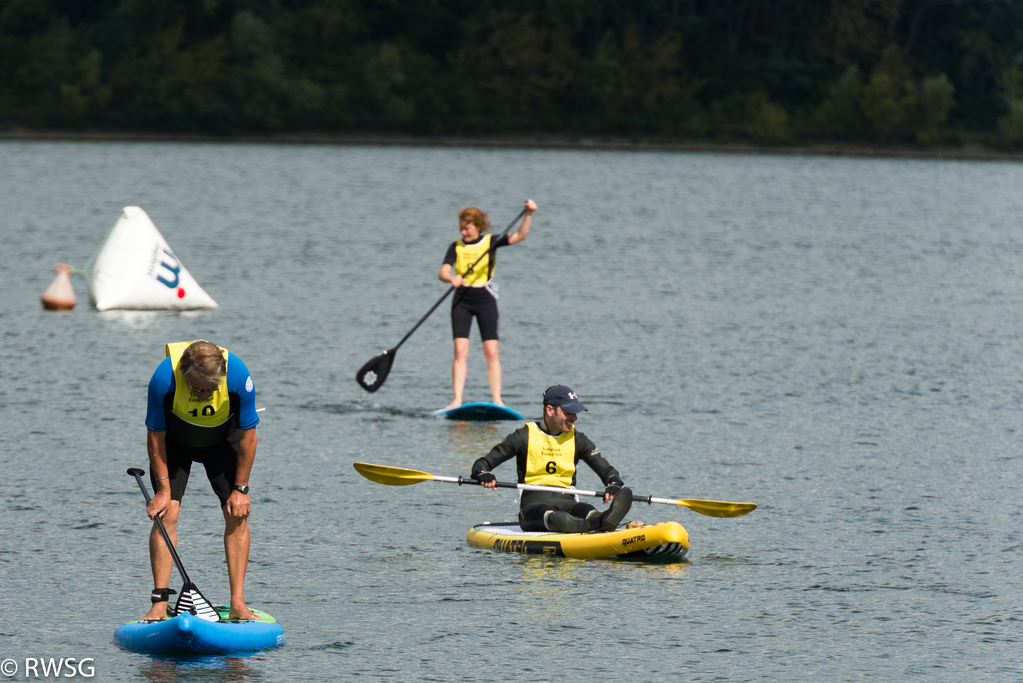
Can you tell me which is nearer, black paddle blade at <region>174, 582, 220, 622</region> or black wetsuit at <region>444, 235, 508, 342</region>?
black paddle blade at <region>174, 582, 220, 622</region>

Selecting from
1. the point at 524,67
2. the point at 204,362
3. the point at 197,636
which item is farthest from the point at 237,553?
the point at 524,67

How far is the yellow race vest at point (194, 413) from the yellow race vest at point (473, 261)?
689cm

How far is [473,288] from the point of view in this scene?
14.4 metres

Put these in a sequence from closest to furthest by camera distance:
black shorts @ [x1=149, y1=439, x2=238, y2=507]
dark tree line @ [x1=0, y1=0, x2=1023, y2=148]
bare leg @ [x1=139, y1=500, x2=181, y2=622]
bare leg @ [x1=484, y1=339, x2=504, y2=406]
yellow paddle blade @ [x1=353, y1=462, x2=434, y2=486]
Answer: bare leg @ [x1=139, y1=500, x2=181, y2=622]
black shorts @ [x1=149, y1=439, x2=238, y2=507]
yellow paddle blade @ [x1=353, y1=462, x2=434, y2=486]
bare leg @ [x1=484, y1=339, x2=504, y2=406]
dark tree line @ [x1=0, y1=0, x2=1023, y2=148]

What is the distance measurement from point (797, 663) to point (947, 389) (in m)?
9.40

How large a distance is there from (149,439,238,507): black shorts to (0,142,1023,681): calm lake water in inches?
33.7

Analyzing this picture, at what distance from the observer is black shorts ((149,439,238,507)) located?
7716 mm

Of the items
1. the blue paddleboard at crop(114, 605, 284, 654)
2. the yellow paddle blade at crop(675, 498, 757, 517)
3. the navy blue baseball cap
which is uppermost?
the navy blue baseball cap

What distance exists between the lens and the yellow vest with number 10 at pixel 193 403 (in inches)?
291

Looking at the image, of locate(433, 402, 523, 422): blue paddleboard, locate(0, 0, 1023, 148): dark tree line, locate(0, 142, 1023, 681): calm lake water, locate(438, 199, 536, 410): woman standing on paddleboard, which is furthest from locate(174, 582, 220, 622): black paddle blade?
locate(0, 0, 1023, 148): dark tree line

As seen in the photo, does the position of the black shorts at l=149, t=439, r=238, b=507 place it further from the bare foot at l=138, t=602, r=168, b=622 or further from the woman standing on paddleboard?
the woman standing on paddleboard

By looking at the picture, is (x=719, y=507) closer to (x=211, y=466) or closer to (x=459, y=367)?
(x=211, y=466)

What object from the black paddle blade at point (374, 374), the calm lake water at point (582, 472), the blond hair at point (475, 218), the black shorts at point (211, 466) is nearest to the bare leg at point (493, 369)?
the calm lake water at point (582, 472)

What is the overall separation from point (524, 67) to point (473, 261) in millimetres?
78870
